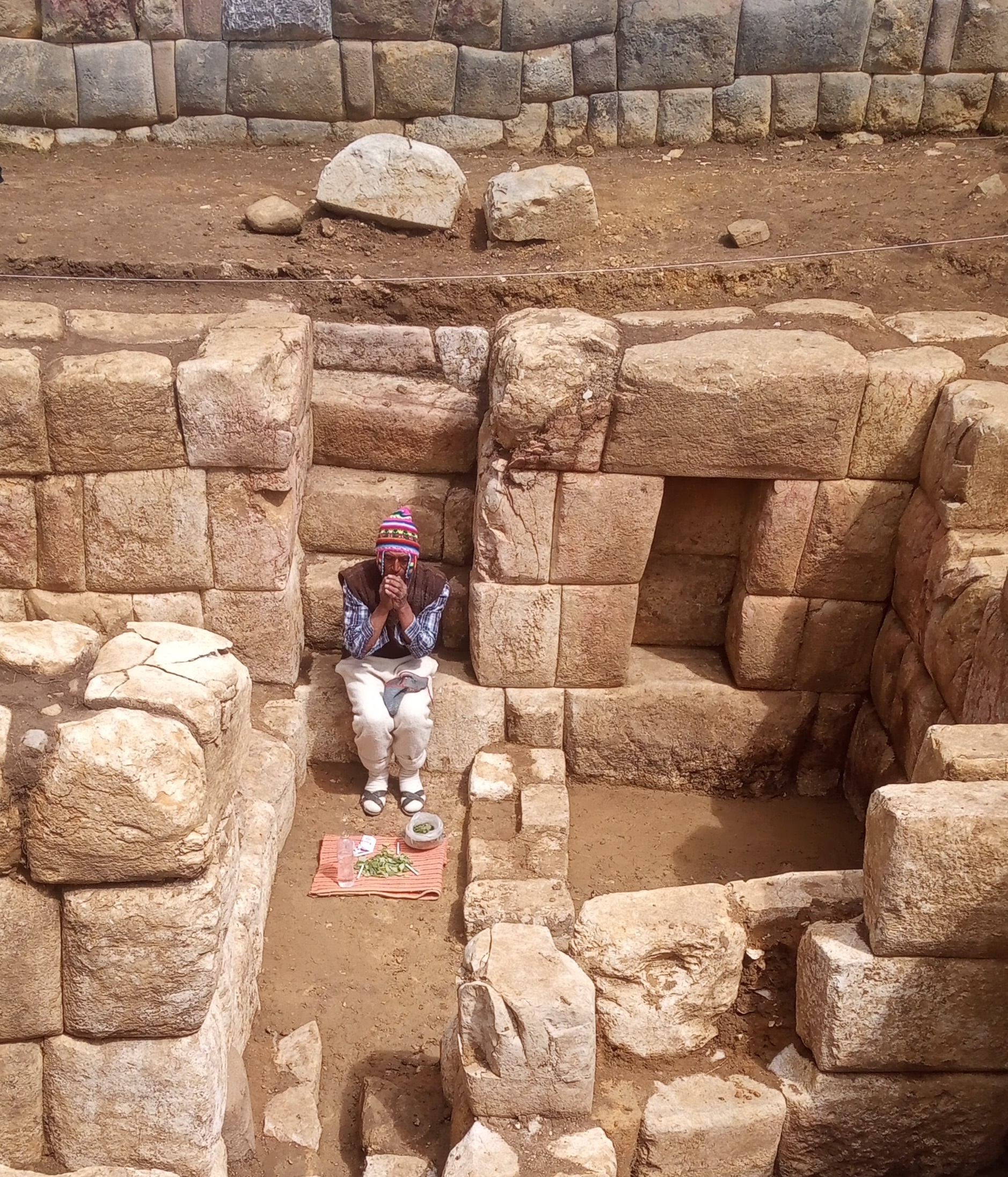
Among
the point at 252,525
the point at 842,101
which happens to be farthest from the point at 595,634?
the point at 842,101

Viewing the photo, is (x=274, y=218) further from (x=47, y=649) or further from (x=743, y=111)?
(x=47, y=649)

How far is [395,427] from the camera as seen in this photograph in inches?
274

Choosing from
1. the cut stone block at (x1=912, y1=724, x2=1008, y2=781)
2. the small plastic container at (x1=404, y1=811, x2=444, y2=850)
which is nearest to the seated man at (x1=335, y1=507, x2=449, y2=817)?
the small plastic container at (x1=404, y1=811, x2=444, y2=850)

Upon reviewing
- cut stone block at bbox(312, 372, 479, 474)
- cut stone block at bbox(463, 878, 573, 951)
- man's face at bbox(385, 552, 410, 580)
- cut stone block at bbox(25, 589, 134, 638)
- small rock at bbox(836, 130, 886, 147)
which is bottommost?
cut stone block at bbox(463, 878, 573, 951)

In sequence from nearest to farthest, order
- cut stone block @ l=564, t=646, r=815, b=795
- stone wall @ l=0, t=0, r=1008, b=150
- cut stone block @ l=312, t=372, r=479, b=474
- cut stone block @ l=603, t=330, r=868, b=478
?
cut stone block @ l=603, t=330, r=868, b=478 → cut stone block @ l=564, t=646, r=815, b=795 → cut stone block @ l=312, t=372, r=479, b=474 → stone wall @ l=0, t=0, r=1008, b=150

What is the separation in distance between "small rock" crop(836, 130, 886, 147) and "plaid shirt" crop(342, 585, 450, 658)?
6215 mm

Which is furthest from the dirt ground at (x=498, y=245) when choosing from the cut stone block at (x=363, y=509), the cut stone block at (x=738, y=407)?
the cut stone block at (x=738, y=407)

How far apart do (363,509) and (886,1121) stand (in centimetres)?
422

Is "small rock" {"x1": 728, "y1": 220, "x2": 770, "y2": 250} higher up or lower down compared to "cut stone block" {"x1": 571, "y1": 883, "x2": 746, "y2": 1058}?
higher up

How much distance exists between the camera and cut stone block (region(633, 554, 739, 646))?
6996 millimetres

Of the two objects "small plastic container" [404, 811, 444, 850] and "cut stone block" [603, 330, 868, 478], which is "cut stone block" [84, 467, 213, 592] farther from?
"cut stone block" [603, 330, 868, 478]

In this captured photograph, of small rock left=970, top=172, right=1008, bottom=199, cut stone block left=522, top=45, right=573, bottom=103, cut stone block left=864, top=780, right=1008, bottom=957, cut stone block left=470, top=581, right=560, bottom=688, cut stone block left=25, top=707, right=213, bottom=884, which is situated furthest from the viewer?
cut stone block left=522, top=45, right=573, bottom=103

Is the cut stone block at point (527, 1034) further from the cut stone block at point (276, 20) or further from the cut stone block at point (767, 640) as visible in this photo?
the cut stone block at point (276, 20)

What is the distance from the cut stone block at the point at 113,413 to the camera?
19.2 ft
